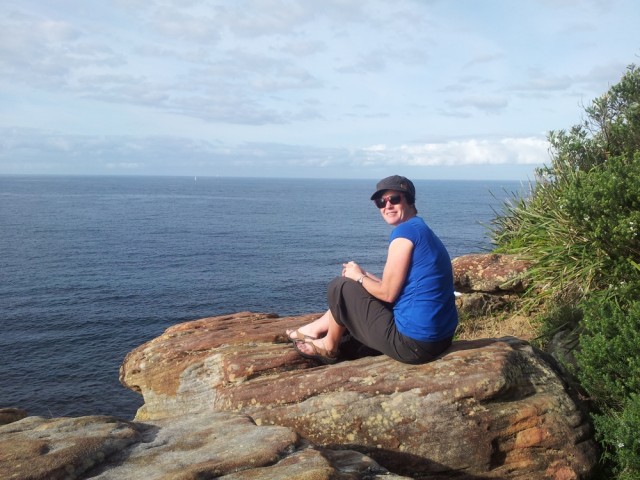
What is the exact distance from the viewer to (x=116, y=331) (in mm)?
30234

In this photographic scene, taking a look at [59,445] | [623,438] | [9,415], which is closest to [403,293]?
[623,438]

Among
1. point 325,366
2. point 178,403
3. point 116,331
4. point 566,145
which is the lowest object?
point 116,331

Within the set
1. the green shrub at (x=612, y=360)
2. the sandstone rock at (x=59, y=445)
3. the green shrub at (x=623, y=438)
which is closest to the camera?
the sandstone rock at (x=59, y=445)

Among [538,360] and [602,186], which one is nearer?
[538,360]

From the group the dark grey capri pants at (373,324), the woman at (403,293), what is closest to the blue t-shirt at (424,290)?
the woman at (403,293)

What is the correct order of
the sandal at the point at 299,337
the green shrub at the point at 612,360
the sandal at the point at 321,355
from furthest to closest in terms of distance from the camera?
the sandal at the point at 299,337 → the sandal at the point at 321,355 → the green shrub at the point at 612,360

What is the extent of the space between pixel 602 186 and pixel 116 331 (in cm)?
2705

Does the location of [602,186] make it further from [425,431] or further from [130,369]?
[130,369]

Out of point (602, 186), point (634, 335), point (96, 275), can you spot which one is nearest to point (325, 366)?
point (634, 335)

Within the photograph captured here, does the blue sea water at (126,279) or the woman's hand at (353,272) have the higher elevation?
the woman's hand at (353,272)

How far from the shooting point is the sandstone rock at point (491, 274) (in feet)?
38.3

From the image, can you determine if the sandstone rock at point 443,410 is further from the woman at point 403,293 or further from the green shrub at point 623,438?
the woman at point 403,293

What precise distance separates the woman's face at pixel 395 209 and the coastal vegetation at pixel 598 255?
283 centimetres

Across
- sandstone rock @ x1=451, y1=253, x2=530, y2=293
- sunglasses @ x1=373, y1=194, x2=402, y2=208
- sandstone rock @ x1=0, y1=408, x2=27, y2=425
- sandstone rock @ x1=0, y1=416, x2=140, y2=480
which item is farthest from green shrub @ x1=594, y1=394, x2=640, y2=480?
sandstone rock @ x1=0, y1=408, x2=27, y2=425
